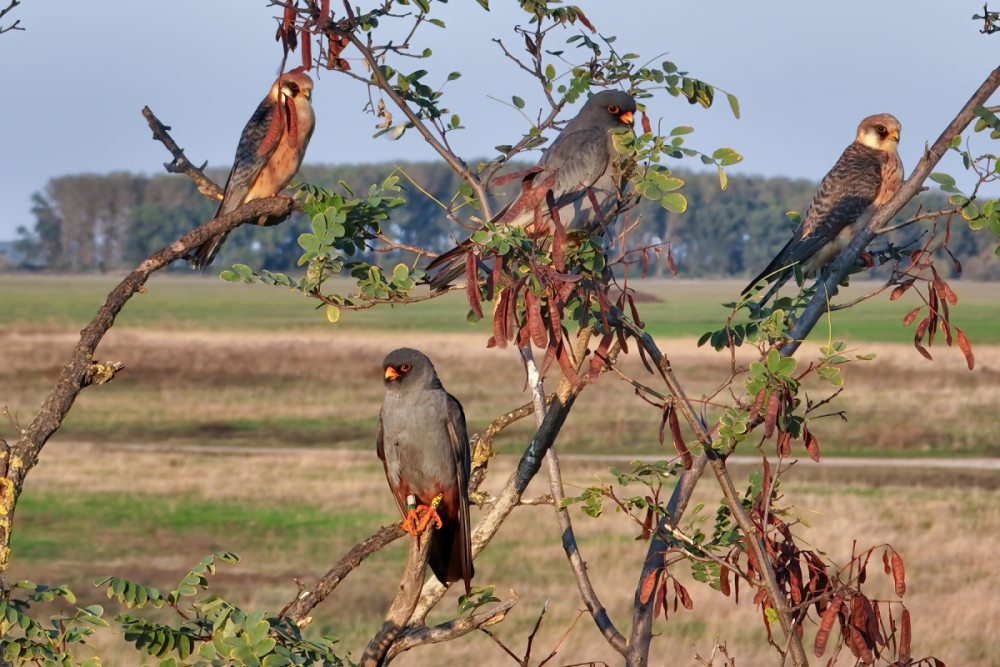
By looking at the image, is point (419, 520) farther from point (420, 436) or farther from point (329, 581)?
point (420, 436)

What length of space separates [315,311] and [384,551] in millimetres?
26268

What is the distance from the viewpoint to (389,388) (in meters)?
5.12

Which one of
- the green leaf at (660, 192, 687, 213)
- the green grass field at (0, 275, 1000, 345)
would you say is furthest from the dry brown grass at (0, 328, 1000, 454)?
the green leaf at (660, 192, 687, 213)

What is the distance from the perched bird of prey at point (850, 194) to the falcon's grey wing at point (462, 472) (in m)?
1.89

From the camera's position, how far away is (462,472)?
184 inches

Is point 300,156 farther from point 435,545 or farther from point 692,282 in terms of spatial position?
point 692,282

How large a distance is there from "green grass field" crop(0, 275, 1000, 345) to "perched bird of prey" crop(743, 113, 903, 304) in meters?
36.2

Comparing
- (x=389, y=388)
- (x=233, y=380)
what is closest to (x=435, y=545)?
(x=389, y=388)

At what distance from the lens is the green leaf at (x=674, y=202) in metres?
2.64

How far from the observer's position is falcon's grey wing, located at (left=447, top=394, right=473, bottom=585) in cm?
384

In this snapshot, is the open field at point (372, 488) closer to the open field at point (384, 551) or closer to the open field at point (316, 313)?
the open field at point (384, 551)

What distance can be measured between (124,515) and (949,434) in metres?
21.1

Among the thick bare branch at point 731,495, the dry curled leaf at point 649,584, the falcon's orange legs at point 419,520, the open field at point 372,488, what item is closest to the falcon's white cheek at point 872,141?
the falcon's orange legs at point 419,520

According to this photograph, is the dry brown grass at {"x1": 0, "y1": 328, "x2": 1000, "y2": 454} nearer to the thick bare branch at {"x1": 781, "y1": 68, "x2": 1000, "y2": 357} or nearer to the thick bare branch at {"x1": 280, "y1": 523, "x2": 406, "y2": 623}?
the thick bare branch at {"x1": 280, "y1": 523, "x2": 406, "y2": 623}
